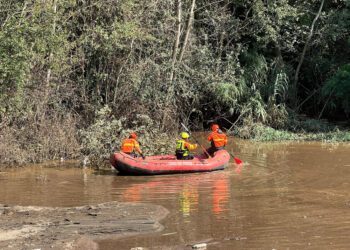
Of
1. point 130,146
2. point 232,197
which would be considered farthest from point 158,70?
point 232,197

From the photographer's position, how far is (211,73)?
24.4 m

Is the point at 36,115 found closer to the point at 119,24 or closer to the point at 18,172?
the point at 18,172

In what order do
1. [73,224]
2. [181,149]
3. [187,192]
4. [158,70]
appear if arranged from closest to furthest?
[73,224], [187,192], [181,149], [158,70]

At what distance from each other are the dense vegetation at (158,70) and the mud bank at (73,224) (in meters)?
6.24

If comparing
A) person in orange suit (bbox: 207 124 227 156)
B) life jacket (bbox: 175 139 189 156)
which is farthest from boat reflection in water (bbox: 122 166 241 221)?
person in orange suit (bbox: 207 124 227 156)

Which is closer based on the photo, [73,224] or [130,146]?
[73,224]

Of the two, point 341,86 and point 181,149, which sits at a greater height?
point 341,86

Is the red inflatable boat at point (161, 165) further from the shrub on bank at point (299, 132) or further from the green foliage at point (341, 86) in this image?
the green foliage at point (341, 86)

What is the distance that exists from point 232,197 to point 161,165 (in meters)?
3.88

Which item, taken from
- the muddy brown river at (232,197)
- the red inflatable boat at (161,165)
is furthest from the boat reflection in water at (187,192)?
the red inflatable boat at (161,165)

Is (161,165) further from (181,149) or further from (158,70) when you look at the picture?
(158,70)

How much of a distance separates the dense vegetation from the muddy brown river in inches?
89.2

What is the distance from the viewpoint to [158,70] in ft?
71.9

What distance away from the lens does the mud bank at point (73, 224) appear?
28.1ft
